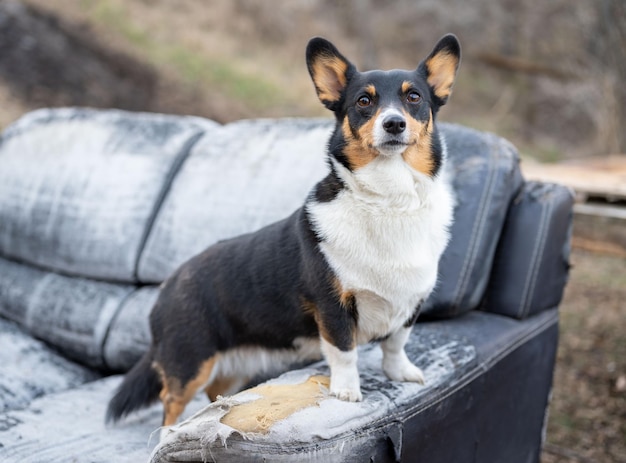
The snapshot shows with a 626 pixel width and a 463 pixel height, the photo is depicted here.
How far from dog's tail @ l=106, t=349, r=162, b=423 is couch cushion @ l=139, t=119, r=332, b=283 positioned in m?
→ 0.61

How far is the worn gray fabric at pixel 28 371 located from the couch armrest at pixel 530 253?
62.8 inches

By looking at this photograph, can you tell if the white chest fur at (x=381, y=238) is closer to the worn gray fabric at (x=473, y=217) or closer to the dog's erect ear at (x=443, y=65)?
the dog's erect ear at (x=443, y=65)

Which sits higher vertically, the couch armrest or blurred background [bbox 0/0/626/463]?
blurred background [bbox 0/0/626/463]

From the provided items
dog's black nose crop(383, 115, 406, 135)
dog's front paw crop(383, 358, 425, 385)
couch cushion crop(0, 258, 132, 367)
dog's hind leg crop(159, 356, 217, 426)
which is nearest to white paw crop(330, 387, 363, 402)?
dog's front paw crop(383, 358, 425, 385)

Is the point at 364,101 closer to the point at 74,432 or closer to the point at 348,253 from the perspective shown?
the point at 348,253

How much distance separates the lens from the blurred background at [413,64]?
381 centimetres

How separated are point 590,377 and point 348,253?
258 centimetres

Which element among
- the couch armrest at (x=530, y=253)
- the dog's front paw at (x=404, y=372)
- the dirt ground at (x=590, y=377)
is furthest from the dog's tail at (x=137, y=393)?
the dirt ground at (x=590, y=377)

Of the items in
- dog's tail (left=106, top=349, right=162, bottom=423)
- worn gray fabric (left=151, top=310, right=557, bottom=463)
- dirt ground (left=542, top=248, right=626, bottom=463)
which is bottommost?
dirt ground (left=542, top=248, right=626, bottom=463)

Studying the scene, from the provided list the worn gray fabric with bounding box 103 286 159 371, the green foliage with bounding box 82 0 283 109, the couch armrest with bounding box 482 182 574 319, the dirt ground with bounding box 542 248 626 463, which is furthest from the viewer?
the green foliage with bounding box 82 0 283 109

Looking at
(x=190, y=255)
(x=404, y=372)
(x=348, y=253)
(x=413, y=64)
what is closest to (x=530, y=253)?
(x=404, y=372)

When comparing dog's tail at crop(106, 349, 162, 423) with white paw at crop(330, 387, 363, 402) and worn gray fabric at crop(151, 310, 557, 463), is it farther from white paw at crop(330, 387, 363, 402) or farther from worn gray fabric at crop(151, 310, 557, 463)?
white paw at crop(330, 387, 363, 402)

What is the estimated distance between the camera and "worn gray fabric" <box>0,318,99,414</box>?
7.84 ft

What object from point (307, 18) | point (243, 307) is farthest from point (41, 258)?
point (307, 18)
